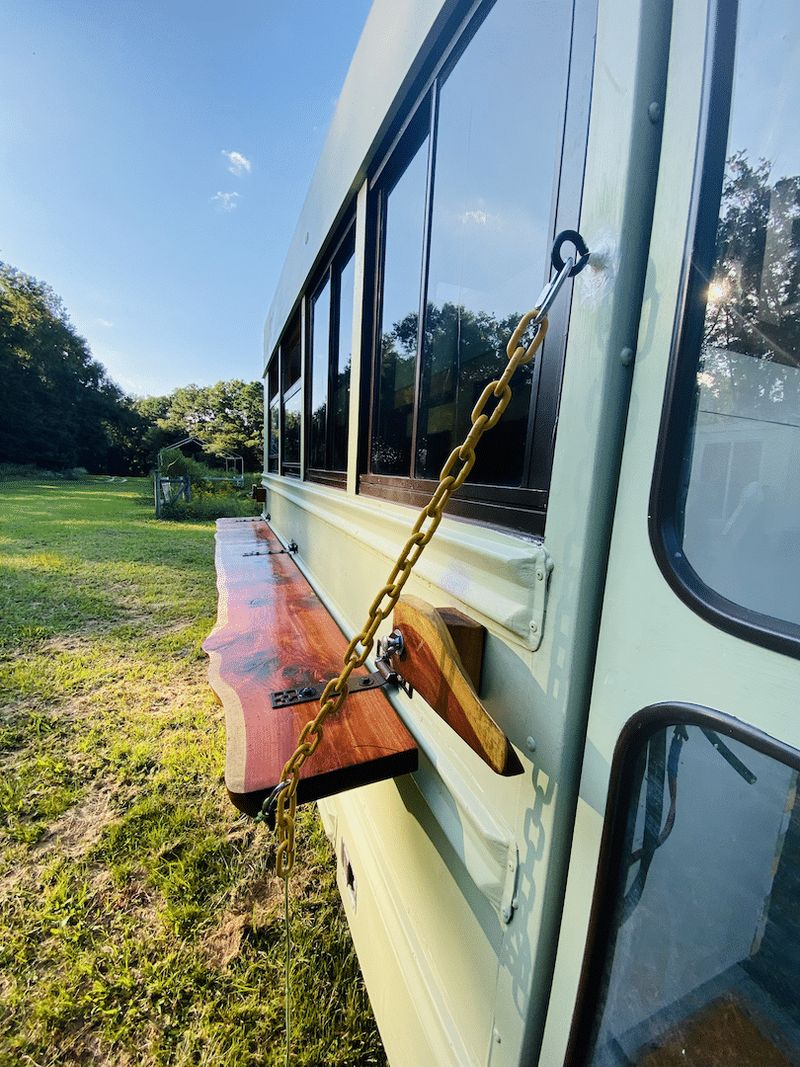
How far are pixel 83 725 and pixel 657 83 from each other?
3.80 metres

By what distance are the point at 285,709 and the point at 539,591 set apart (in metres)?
0.80

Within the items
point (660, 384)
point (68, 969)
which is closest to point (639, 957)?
point (660, 384)

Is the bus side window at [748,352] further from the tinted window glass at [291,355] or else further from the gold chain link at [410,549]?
the tinted window glass at [291,355]

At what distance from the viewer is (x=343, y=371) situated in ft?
7.36

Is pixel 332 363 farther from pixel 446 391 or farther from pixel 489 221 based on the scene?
pixel 489 221

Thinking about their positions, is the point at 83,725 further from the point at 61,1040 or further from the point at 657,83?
the point at 657,83

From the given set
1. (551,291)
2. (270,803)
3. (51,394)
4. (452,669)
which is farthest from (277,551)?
(51,394)

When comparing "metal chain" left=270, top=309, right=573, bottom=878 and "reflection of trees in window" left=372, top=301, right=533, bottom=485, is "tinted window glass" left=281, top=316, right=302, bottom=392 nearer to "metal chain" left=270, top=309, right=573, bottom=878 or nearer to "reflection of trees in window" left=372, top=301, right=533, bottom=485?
"reflection of trees in window" left=372, top=301, right=533, bottom=485

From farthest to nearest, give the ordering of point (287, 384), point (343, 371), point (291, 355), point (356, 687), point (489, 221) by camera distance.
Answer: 1. point (287, 384)
2. point (291, 355)
3. point (343, 371)
4. point (356, 687)
5. point (489, 221)

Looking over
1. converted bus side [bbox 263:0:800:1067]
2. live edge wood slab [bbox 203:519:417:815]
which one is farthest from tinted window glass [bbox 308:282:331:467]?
converted bus side [bbox 263:0:800:1067]

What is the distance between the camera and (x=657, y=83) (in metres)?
0.53

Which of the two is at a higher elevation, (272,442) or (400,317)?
(400,317)

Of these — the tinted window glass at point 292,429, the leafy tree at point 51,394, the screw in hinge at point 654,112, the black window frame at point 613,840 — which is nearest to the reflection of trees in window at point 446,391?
the screw in hinge at point 654,112

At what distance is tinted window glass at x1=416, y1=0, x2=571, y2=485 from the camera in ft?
2.69
